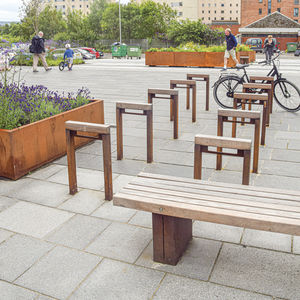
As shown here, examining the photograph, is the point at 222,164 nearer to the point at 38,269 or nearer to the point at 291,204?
the point at 291,204

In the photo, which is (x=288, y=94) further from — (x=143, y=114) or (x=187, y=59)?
(x=187, y=59)

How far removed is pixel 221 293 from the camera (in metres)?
2.89

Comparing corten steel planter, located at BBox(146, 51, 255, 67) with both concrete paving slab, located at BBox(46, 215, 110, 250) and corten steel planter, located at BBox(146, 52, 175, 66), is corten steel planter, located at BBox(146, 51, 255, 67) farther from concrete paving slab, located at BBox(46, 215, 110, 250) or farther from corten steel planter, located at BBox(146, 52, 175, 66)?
concrete paving slab, located at BBox(46, 215, 110, 250)

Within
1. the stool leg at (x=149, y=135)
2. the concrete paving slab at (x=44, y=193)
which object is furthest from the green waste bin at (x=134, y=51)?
the concrete paving slab at (x=44, y=193)

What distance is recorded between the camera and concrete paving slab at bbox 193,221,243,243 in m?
3.67

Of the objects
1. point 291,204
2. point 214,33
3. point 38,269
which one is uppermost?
point 214,33

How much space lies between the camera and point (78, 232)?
151 inches

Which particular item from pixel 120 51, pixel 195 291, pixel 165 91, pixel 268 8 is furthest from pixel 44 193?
pixel 268 8

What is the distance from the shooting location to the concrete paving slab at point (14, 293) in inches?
114

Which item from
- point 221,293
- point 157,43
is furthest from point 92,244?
point 157,43

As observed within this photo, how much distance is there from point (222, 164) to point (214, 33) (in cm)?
2800

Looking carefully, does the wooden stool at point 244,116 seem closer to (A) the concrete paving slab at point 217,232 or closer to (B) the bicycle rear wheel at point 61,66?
(A) the concrete paving slab at point 217,232

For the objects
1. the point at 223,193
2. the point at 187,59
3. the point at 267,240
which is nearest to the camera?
the point at 223,193

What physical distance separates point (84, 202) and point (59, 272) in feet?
4.44
